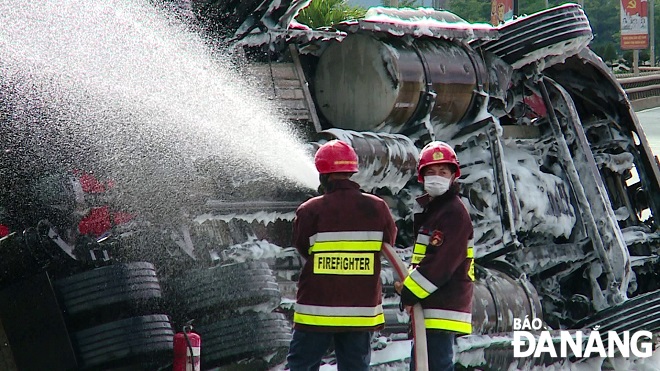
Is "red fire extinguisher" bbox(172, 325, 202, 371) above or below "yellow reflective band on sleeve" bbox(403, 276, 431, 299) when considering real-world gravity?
below

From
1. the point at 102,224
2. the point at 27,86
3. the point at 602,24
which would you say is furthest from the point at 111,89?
the point at 602,24

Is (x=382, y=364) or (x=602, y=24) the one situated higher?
(x=602, y=24)

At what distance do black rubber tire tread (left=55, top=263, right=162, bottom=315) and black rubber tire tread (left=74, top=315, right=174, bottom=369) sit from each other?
0.11m

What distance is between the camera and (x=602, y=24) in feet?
222

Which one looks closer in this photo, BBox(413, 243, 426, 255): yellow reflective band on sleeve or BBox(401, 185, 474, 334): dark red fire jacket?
BBox(401, 185, 474, 334): dark red fire jacket

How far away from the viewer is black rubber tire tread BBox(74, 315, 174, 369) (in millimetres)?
5586

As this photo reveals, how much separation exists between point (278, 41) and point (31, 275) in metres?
2.41

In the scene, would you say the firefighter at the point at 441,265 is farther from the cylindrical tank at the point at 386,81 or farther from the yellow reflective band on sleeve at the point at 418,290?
the cylindrical tank at the point at 386,81

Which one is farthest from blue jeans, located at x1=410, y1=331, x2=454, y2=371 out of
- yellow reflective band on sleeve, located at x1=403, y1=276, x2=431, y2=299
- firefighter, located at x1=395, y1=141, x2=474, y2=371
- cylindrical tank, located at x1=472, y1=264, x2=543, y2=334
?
cylindrical tank, located at x1=472, y1=264, x2=543, y2=334

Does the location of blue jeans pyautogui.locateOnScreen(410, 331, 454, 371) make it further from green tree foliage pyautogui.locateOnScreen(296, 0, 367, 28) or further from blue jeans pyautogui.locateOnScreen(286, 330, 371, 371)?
green tree foliage pyautogui.locateOnScreen(296, 0, 367, 28)

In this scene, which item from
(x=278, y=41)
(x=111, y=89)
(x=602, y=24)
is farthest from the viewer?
(x=602, y=24)

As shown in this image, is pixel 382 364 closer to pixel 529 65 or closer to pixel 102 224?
pixel 102 224

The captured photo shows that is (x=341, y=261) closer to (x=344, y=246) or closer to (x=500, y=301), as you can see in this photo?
(x=344, y=246)

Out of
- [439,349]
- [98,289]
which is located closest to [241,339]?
[98,289]
